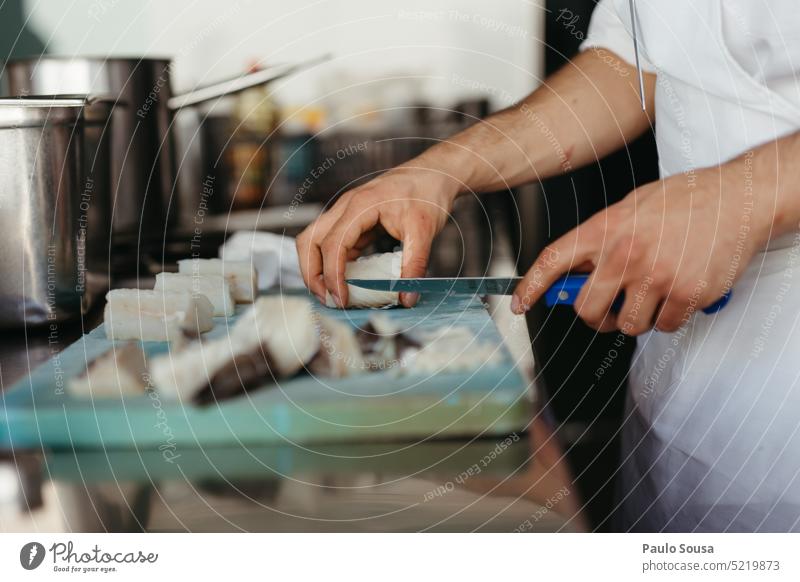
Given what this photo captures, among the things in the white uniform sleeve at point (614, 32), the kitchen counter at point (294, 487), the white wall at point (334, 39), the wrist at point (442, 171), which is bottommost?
the kitchen counter at point (294, 487)

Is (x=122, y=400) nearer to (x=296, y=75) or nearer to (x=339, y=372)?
(x=339, y=372)

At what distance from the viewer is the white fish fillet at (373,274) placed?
0.51 m

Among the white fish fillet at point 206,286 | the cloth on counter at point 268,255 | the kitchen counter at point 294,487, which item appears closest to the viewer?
the kitchen counter at point 294,487

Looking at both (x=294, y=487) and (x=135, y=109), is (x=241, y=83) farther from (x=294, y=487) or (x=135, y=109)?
(x=294, y=487)

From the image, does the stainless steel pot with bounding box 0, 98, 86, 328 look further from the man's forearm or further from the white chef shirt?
the white chef shirt

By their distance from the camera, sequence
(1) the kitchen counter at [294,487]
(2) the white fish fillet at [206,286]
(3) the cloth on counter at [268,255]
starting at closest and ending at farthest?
(1) the kitchen counter at [294,487]
(2) the white fish fillet at [206,286]
(3) the cloth on counter at [268,255]

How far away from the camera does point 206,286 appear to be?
52 centimetres

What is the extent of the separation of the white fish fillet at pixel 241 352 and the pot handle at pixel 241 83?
0.94ft

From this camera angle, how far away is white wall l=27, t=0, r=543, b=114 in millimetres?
646

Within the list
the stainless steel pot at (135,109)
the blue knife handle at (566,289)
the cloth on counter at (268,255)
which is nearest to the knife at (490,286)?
the blue knife handle at (566,289)

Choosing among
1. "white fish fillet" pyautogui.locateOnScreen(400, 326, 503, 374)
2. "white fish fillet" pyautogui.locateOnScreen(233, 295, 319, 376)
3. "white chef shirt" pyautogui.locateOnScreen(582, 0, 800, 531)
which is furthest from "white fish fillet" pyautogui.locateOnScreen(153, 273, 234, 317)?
"white chef shirt" pyautogui.locateOnScreen(582, 0, 800, 531)

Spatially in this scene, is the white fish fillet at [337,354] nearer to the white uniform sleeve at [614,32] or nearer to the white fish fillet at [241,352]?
the white fish fillet at [241,352]

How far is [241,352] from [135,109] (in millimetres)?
313

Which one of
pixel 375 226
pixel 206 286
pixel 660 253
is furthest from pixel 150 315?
pixel 660 253
